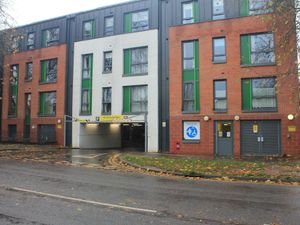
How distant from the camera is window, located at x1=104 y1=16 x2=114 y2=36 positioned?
30517mm

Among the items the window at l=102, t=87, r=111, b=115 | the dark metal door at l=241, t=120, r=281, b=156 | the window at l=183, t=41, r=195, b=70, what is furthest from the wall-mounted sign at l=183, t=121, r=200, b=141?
the window at l=102, t=87, r=111, b=115

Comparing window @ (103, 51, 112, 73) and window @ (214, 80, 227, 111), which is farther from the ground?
window @ (103, 51, 112, 73)

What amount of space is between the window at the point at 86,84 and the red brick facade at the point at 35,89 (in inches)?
85.4

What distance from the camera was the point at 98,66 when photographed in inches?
1199

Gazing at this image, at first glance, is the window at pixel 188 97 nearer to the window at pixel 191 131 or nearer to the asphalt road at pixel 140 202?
the window at pixel 191 131

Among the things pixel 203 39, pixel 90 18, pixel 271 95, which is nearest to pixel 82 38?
pixel 90 18

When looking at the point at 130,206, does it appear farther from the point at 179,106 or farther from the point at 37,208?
the point at 179,106

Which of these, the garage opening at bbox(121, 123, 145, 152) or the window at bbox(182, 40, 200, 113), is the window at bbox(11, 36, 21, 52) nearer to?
the window at bbox(182, 40, 200, 113)

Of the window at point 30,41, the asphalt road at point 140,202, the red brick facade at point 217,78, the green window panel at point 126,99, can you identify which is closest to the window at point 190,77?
the red brick facade at point 217,78

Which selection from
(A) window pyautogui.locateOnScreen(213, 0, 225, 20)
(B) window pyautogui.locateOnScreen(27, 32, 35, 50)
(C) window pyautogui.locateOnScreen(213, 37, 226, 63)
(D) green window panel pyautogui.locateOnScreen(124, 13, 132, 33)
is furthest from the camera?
(B) window pyautogui.locateOnScreen(27, 32, 35, 50)

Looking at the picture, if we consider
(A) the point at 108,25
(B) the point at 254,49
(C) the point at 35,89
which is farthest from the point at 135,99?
(C) the point at 35,89

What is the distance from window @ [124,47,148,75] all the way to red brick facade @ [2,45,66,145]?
7.03m

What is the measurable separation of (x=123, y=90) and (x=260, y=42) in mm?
11621

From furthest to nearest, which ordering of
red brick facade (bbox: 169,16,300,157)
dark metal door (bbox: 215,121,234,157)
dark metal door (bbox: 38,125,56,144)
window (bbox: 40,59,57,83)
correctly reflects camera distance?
1. window (bbox: 40,59,57,83)
2. dark metal door (bbox: 38,125,56,144)
3. dark metal door (bbox: 215,121,234,157)
4. red brick facade (bbox: 169,16,300,157)
